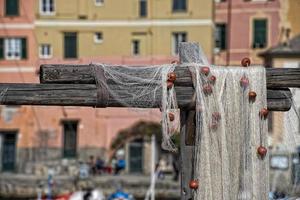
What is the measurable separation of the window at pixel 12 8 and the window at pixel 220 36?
1019 centimetres

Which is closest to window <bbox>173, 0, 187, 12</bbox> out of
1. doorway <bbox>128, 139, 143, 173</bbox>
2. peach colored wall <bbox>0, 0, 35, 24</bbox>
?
doorway <bbox>128, 139, 143, 173</bbox>

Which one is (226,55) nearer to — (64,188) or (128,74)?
(64,188)

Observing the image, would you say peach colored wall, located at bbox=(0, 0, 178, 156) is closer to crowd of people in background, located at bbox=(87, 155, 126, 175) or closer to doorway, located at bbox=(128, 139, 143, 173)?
doorway, located at bbox=(128, 139, 143, 173)

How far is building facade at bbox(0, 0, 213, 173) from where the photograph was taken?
4103 cm

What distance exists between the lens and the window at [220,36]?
1654 inches

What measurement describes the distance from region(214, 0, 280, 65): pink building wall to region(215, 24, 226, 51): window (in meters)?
0.31

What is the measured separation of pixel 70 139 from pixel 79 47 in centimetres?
467

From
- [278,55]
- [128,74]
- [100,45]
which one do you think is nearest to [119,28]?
[100,45]

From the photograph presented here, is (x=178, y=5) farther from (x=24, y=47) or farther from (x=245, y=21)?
(x=24, y=47)

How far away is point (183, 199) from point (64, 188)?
3045 cm

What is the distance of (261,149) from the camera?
18.0 ft

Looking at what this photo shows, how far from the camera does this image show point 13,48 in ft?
138

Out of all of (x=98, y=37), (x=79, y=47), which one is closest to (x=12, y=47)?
(x=79, y=47)

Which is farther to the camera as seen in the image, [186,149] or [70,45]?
[70,45]
